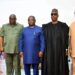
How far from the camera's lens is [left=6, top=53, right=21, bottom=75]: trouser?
19.6 feet

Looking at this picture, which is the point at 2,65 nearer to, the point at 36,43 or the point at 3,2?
the point at 36,43

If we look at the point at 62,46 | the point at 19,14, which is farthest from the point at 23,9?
the point at 62,46

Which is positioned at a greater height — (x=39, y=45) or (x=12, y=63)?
(x=39, y=45)

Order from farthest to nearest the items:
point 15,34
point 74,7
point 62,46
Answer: point 74,7, point 15,34, point 62,46

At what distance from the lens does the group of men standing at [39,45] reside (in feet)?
18.3

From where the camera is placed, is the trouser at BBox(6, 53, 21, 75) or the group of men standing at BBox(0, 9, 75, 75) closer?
the group of men standing at BBox(0, 9, 75, 75)

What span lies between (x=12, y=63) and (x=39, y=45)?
A: 0.69 metres

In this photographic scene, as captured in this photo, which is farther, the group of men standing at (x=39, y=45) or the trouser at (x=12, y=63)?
the trouser at (x=12, y=63)

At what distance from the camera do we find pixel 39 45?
5.77 meters

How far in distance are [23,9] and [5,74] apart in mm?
2566

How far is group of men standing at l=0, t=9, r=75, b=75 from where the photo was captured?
557cm

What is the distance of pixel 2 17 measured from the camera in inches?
326

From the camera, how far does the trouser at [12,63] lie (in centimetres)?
598

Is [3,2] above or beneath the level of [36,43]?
above
